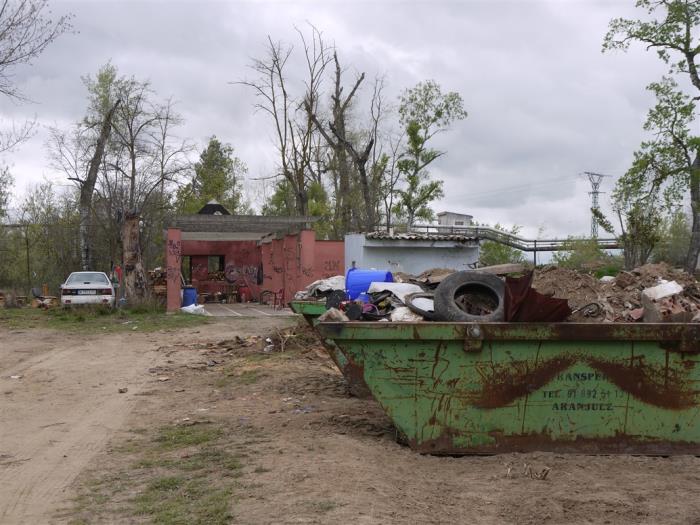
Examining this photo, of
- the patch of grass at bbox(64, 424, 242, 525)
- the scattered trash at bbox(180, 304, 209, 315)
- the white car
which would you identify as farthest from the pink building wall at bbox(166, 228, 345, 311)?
the patch of grass at bbox(64, 424, 242, 525)

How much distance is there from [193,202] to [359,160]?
10.9 metres

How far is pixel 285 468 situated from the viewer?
193 inches

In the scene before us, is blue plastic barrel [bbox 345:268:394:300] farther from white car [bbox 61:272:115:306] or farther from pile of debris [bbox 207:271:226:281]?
pile of debris [bbox 207:271:226:281]

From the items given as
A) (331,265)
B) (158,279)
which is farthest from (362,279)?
(158,279)

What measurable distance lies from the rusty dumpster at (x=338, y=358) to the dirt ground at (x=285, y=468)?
8.8 inches

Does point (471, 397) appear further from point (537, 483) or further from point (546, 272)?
point (546, 272)

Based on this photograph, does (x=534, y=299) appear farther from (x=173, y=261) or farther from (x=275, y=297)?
(x=275, y=297)

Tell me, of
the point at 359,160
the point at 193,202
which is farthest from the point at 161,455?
the point at 193,202

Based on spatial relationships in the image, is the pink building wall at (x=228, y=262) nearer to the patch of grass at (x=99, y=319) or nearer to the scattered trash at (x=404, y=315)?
the patch of grass at (x=99, y=319)

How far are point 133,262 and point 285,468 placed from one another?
19.5m

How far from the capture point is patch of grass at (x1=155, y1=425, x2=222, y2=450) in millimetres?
6105

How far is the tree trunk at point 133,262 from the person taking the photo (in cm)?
2272

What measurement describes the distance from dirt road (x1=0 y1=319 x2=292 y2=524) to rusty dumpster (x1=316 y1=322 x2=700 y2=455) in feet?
7.42

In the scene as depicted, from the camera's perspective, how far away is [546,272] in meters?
7.06
